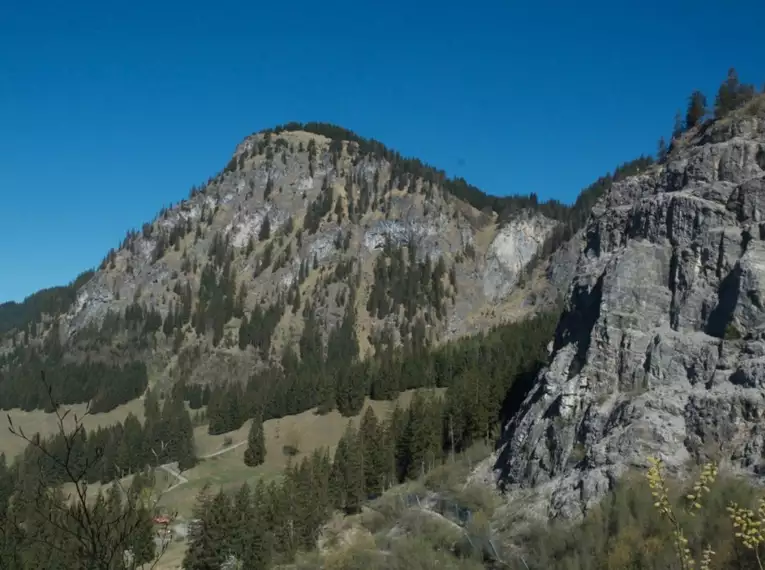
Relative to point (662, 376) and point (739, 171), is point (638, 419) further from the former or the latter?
point (739, 171)

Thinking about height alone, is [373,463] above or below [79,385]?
below

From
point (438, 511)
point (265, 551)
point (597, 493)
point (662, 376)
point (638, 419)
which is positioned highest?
point (662, 376)

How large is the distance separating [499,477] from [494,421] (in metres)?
22.5

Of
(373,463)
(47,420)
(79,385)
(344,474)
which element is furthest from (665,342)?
(79,385)

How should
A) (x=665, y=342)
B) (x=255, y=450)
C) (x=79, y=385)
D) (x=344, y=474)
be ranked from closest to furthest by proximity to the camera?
1. (x=665, y=342)
2. (x=344, y=474)
3. (x=255, y=450)
4. (x=79, y=385)

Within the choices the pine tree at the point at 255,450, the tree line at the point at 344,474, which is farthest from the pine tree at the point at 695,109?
the pine tree at the point at 255,450

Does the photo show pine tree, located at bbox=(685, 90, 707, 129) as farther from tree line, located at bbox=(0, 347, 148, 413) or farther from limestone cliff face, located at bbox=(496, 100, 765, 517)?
tree line, located at bbox=(0, 347, 148, 413)

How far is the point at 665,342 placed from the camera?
166 ft

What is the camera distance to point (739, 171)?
55188 millimetres

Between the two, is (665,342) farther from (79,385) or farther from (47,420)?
(79,385)

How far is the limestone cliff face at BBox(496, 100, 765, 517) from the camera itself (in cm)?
4406

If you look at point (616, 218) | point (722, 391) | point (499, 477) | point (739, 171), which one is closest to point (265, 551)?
point (499, 477)

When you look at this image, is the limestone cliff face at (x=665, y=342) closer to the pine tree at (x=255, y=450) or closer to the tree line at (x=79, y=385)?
the pine tree at (x=255, y=450)

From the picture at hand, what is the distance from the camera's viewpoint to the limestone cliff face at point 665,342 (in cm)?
4406
